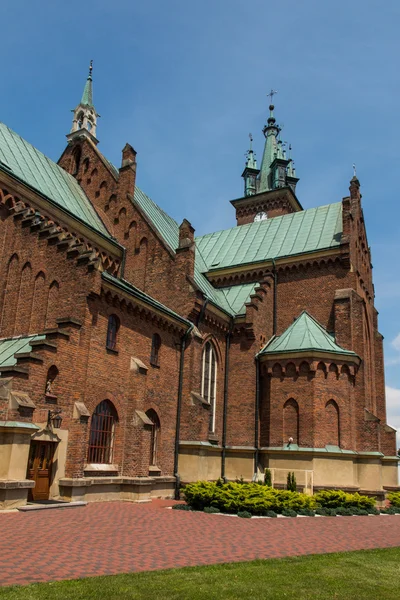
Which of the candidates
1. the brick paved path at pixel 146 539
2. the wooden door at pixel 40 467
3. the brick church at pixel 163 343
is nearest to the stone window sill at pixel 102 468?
the brick church at pixel 163 343

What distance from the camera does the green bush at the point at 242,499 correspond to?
58.7 ft

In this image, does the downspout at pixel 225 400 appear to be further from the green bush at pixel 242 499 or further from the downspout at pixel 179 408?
the green bush at pixel 242 499

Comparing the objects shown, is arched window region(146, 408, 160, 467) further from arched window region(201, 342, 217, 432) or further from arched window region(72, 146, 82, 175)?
arched window region(72, 146, 82, 175)

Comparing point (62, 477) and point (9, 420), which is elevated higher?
point (9, 420)

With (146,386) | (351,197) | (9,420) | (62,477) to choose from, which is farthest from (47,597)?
(351,197)

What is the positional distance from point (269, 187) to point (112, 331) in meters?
37.3

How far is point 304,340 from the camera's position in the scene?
27422 mm

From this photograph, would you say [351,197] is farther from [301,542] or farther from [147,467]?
[301,542]

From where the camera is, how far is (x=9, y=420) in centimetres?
1570

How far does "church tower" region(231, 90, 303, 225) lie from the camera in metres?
53.2

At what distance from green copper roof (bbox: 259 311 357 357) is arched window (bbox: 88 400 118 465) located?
10297 millimetres

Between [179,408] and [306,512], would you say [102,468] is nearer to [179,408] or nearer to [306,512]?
[179,408]

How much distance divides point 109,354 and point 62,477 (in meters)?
4.88

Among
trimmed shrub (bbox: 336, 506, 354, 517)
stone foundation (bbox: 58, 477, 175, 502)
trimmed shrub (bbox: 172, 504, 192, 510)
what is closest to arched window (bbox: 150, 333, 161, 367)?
stone foundation (bbox: 58, 477, 175, 502)
